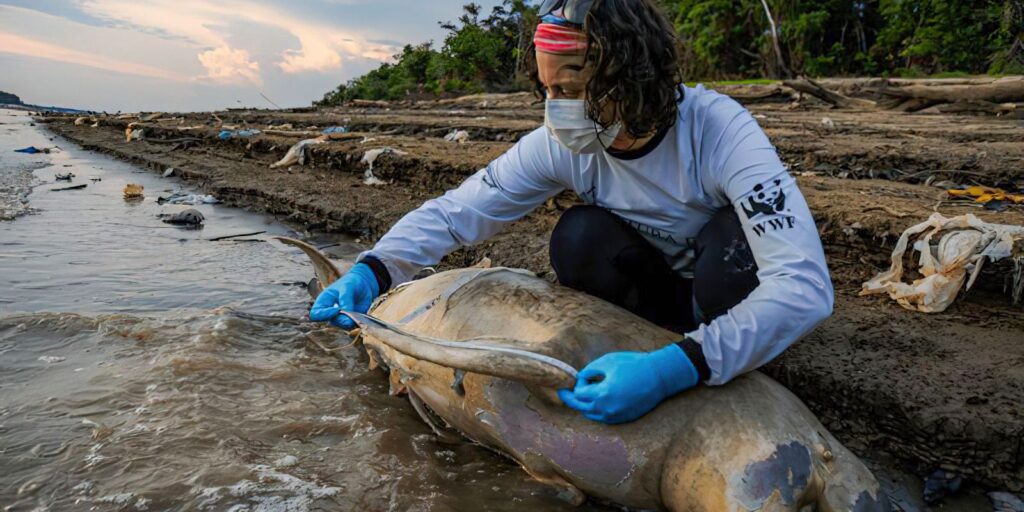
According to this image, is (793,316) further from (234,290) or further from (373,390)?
(234,290)

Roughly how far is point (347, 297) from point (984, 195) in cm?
375

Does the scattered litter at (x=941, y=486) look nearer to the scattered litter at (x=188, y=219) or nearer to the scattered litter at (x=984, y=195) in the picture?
the scattered litter at (x=984, y=195)

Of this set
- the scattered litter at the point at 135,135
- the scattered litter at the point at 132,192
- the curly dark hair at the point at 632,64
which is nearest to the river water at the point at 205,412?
the curly dark hair at the point at 632,64

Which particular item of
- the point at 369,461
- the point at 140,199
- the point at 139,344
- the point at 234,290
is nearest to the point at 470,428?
the point at 369,461

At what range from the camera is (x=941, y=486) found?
211 cm

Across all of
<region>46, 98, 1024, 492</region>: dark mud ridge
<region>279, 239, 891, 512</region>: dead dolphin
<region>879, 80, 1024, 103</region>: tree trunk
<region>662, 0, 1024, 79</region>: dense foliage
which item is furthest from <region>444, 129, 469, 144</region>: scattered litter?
<region>662, 0, 1024, 79</region>: dense foliage

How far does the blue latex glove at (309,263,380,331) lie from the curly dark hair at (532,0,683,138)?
3.51 feet

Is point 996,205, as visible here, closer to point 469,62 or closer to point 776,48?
point 776,48

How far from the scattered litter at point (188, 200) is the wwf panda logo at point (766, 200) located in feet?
22.8

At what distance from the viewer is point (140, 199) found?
8070mm

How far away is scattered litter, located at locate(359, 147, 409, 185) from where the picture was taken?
7.00m

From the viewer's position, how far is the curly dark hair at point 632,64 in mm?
2012

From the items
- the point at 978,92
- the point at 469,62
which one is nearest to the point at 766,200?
the point at 978,92

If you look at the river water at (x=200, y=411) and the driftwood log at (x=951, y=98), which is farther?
the driftwood log at (x=951, y=98)
